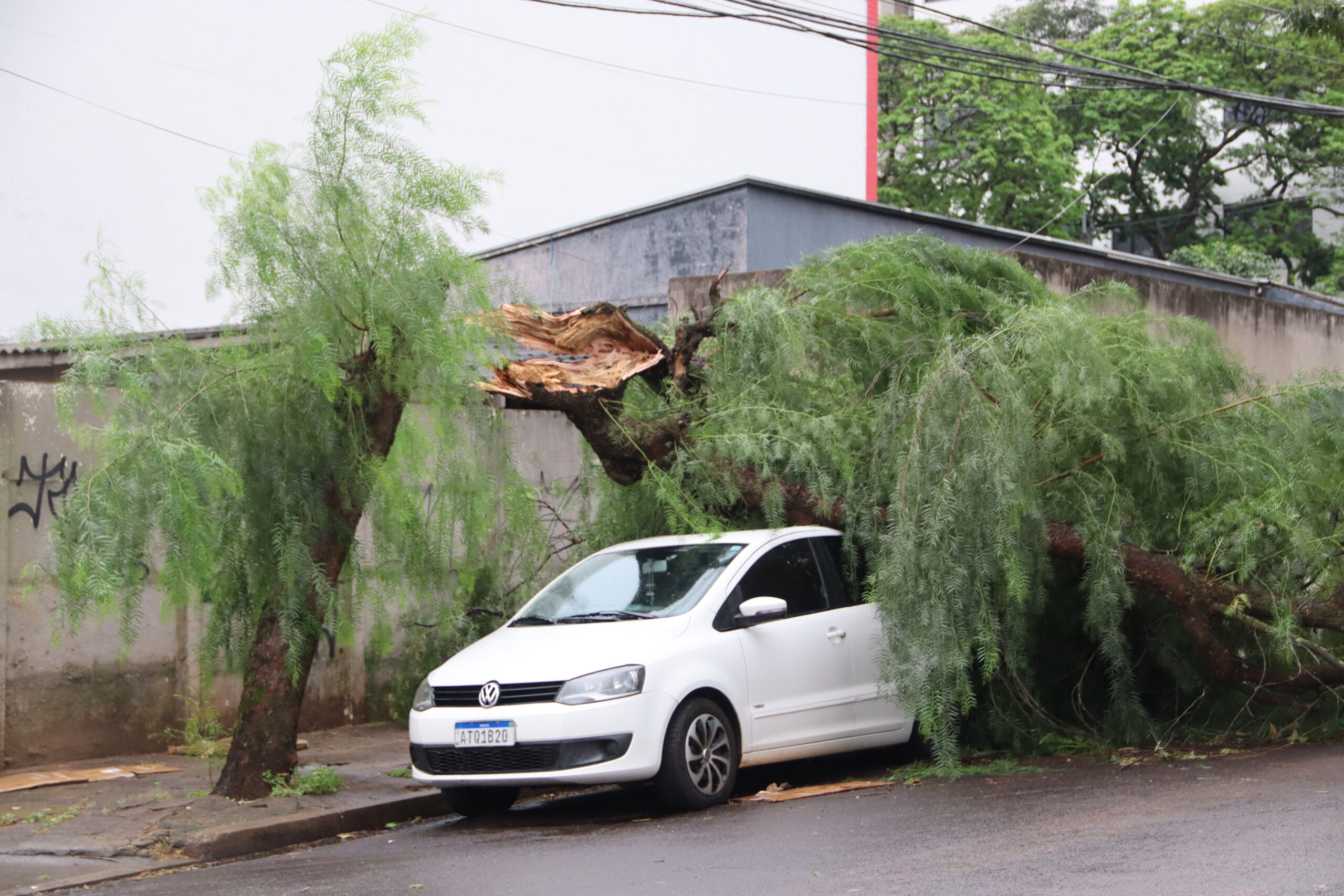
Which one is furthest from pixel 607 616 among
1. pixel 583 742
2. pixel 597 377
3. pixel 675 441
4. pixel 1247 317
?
pixel 1247 317

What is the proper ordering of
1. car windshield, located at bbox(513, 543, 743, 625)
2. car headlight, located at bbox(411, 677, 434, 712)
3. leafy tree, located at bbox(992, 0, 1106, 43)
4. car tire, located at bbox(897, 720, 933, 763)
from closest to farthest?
car headlight, located at bbox(411, 677, 434, 712)
car windshield, located at bbox(513, 543, 743, 625)
car tire, located at bbox(897, 720, 933, 763)
leafy tree, located at bbox(992, 0, 1106, 43)

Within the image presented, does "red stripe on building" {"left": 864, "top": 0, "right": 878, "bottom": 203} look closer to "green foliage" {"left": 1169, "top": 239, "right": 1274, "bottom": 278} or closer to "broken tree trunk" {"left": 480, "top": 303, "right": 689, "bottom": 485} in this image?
"green foliage" {"left": 1169, "top": 239, "right": 1274, "bottom": 278}

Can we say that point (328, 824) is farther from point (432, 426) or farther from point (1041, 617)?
point (1041, 617)

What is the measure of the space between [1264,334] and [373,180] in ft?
46.2

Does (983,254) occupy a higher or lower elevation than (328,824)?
higher

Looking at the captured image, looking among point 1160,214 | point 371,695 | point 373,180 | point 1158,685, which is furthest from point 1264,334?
point 1160,214

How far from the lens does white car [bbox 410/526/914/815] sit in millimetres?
7211

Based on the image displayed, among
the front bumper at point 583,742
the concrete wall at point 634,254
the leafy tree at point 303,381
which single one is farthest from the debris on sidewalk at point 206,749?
the concrete wall at point 634,254

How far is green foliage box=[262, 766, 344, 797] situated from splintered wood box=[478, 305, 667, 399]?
8.66 feet

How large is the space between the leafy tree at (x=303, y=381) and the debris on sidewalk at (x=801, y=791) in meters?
2.57

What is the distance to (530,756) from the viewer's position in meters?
7.23

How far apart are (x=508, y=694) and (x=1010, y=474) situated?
3.21 metres

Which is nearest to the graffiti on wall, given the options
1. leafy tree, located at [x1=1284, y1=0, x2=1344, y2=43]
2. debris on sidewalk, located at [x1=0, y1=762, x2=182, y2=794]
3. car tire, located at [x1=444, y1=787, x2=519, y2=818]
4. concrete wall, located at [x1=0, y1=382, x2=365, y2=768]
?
concrete wall, located at [x1=0, y1=382, x2=365, y2=768]

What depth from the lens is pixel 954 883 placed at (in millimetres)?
5238
